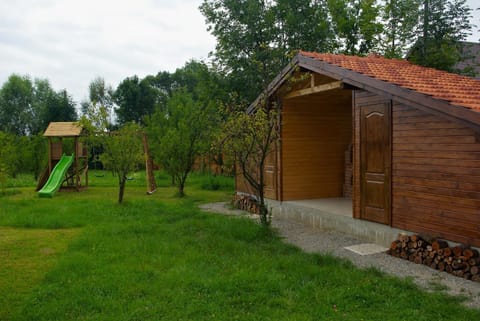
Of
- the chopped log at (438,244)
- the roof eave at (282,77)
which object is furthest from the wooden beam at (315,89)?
the chopped log at (438,244)

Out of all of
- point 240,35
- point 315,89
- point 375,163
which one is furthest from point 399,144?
point 240,35

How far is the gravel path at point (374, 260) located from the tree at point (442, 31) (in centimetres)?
734

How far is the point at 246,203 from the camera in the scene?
10859mm

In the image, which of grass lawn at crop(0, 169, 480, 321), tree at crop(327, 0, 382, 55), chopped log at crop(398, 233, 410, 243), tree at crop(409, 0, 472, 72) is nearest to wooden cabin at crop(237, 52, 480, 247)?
chopped log at crop(398, 233, 410, 243)

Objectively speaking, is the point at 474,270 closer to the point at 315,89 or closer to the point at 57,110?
the point at 315,89

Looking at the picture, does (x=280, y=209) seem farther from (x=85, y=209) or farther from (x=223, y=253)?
(x=85, y=209)

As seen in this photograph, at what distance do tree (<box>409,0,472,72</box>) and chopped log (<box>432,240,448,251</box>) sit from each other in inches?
332

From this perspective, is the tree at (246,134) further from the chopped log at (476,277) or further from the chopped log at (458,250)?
the chopped log at (476,277)

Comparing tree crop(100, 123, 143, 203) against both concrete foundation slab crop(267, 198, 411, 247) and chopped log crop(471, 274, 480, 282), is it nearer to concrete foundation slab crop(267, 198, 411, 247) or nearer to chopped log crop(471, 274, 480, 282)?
concrete foundation slab crop(267, 198, 411, 247)

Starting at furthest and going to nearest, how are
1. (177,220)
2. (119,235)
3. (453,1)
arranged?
(453,1)
(177,220)
(119,235)

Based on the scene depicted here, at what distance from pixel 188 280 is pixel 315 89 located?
5.08 metres

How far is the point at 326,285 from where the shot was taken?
15.2 feet

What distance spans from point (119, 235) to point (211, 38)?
11.7 metres

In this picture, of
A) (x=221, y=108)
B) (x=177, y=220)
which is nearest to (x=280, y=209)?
(x=177, y=220)
